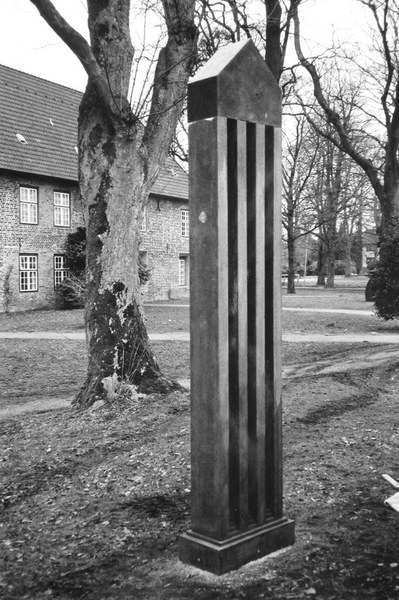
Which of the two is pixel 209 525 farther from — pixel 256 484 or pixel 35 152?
pixel 35 152

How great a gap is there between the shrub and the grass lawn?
→ 7981 mm

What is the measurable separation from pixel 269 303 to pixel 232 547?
136 centimetres

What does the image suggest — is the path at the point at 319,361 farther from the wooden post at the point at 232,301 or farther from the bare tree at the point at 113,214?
the wooden post at the point at 232,301

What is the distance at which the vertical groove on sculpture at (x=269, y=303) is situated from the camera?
13.1 feet

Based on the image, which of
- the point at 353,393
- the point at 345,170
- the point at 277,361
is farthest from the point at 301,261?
the point at 277,361

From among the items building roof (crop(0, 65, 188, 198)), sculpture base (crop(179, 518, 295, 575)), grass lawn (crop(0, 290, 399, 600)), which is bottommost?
grass lawn (crop(0, 290, 399, 600))

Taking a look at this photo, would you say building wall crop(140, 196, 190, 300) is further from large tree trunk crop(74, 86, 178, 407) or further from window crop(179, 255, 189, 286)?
large tree trunk crop(74, 86, 178, 407)


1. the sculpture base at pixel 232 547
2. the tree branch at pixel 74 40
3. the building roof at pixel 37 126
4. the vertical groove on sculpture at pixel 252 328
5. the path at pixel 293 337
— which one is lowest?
the path at pixel 293 337

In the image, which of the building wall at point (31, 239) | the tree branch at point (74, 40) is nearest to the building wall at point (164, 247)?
the building wall at point (31, 239)

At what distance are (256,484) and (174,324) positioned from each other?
15858 millimetres

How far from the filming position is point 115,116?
25.4 feet

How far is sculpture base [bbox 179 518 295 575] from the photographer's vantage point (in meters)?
3.68

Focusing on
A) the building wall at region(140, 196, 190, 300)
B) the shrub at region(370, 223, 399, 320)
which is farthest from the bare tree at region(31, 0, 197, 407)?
the building wall at region(140, 196, 190, 300)

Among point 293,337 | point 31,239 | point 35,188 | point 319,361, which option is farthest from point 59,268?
point 319,361
